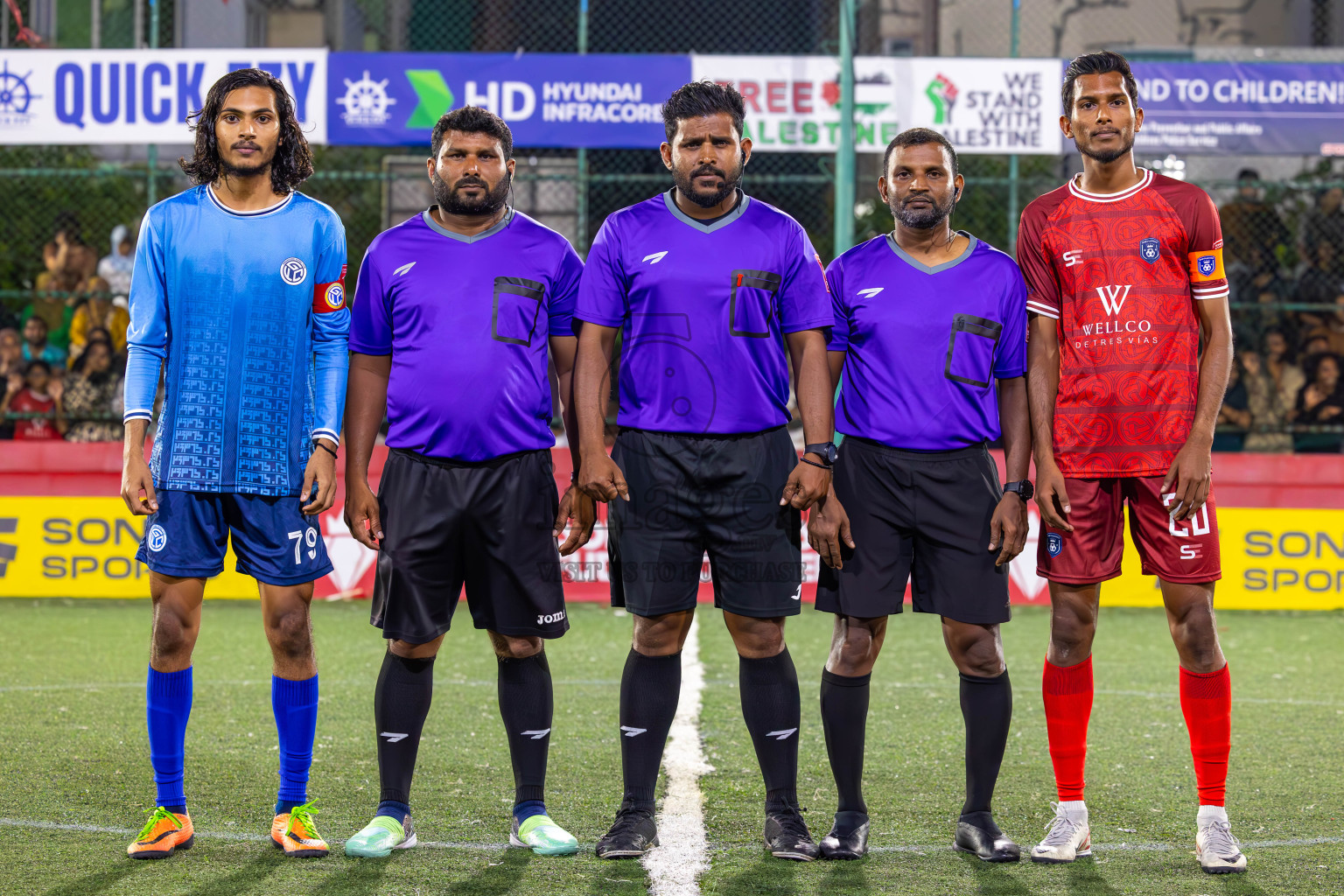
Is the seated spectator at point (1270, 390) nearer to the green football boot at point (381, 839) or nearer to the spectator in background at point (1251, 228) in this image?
the spectator in background at point (1251, 228)

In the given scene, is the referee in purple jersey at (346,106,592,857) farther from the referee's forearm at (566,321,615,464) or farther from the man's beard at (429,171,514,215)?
the referee's forearm at (566,321,615,464)

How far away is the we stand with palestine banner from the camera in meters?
11.1

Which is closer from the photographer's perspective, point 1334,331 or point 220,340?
point 220,340

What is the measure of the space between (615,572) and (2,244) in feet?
31.4

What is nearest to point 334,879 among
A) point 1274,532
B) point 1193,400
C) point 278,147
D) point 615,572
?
point 615,572

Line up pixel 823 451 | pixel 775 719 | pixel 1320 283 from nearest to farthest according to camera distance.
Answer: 1. pixel 823 451
2. pixel 775 719
3. pixel 1320 283

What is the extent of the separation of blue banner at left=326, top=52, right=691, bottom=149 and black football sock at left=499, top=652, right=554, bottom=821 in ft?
25.2

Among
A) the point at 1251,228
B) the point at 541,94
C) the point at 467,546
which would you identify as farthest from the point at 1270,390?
the point at 467,546

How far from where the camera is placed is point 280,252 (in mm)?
3922

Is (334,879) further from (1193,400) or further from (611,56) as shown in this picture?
(611,56)

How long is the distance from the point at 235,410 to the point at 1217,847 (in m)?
2.96

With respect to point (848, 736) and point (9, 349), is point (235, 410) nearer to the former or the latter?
point (848, 736)

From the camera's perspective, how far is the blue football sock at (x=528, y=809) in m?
4.07

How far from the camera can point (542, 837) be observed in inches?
155
